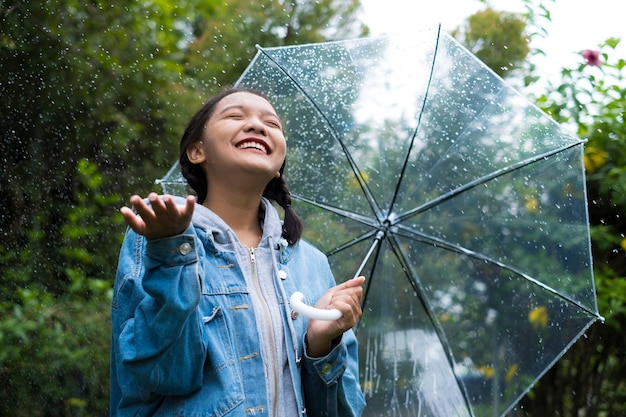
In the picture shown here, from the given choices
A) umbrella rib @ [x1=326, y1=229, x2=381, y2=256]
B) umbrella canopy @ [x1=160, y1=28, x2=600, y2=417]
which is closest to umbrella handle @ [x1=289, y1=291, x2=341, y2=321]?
umbrella canopy @ [x1=160, y1=28, x2=600, y2=417]

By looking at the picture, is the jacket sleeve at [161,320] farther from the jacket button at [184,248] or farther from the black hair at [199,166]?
the black hair at [199,166]

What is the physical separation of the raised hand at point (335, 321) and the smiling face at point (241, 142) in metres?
0.31

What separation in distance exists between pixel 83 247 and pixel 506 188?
2868 millimetres

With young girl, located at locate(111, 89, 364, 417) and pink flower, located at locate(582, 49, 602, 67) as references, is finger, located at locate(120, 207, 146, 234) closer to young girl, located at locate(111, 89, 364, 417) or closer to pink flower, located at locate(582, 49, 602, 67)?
young girl, located at locate(111, 89, 364, 417)

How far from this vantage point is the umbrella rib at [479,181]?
2488mm

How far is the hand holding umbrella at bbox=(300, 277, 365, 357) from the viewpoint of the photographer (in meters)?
1.58

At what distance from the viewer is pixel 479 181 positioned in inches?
103

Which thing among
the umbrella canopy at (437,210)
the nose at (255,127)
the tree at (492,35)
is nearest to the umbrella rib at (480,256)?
the umbrella canopy at (437,210)

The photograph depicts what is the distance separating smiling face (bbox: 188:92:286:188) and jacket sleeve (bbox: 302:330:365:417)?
0.42m

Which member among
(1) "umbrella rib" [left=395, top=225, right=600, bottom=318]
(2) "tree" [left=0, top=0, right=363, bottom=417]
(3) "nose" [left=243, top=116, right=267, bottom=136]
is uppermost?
(3) "nose" [left=243, top=116, right=267, bottom=136]

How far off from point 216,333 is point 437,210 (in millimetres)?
1360

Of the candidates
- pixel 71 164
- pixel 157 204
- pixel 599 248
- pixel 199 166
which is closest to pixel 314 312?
pixel 157 204

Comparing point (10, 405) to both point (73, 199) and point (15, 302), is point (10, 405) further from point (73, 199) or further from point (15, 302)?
point (73, 199)

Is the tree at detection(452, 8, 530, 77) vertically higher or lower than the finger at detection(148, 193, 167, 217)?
lower
